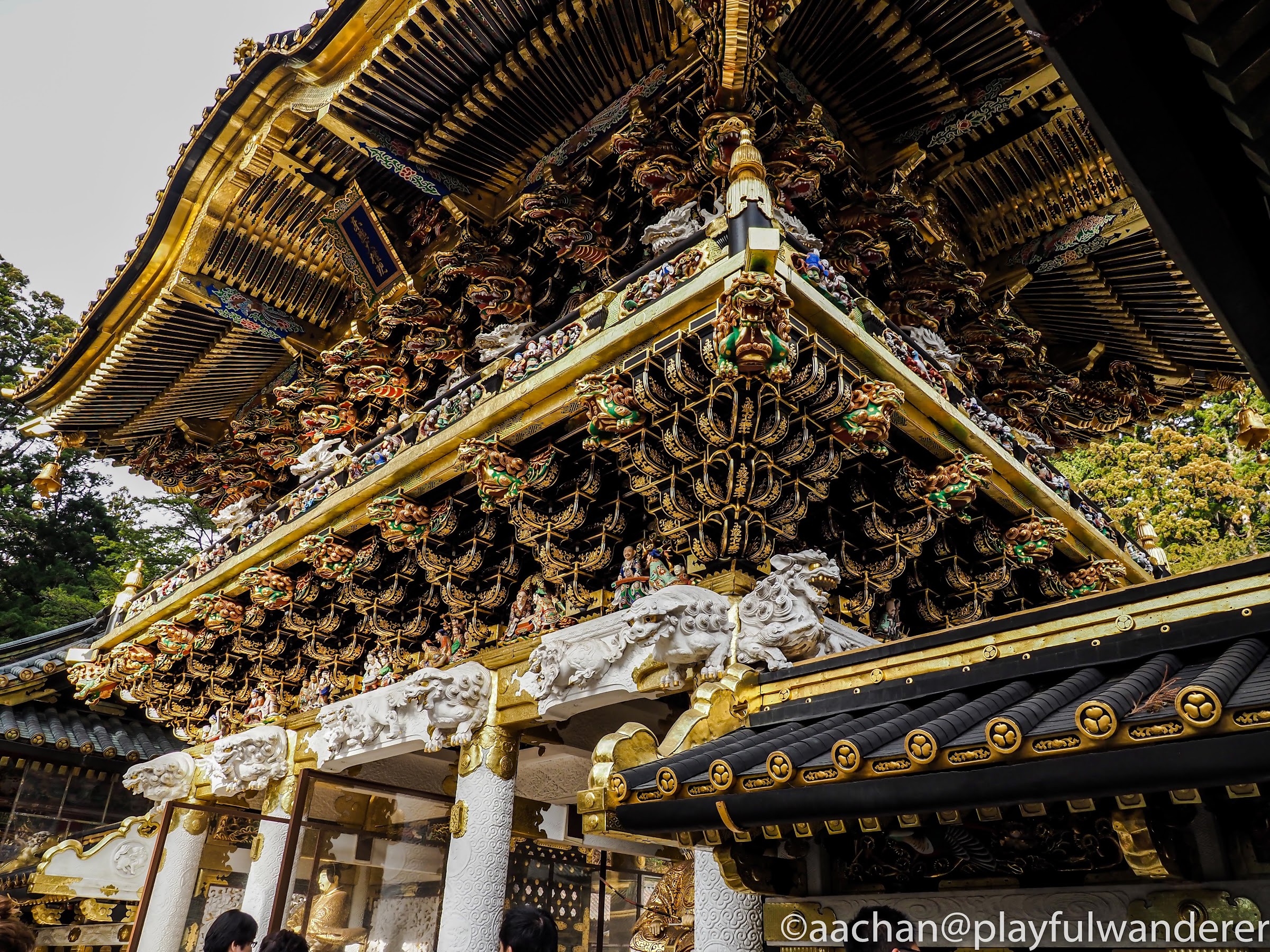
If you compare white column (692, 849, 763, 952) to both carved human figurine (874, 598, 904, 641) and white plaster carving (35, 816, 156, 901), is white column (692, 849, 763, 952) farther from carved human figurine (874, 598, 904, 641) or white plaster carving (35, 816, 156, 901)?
white plaster carving (35, 816, 156, 901)

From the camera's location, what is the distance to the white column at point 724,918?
4.51 meters

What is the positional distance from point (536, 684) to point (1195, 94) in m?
5.18

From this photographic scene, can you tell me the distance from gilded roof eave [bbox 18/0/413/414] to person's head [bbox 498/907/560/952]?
19.7 ft

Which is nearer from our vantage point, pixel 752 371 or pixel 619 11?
pixel 752 371

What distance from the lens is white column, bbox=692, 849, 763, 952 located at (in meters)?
4.51

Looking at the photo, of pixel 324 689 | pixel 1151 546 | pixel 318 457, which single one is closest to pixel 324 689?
pixel 324 689

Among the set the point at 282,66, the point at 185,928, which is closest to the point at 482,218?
the point at 282,66

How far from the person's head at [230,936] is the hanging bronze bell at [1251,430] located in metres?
7.56

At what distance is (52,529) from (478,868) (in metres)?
21.6

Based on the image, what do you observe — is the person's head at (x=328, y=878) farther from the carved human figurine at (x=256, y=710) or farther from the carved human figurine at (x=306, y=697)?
the carved human figurine at (x=256, y=710)

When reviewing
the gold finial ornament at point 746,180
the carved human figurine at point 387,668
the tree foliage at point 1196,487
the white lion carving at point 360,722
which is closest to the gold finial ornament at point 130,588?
the white lion carving at point 360,722

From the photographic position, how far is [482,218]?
8195 mm

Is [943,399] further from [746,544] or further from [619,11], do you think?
[619,11]

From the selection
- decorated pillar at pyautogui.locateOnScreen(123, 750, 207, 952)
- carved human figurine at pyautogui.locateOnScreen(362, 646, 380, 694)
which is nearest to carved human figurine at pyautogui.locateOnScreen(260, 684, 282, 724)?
decorated pillar at pyautogui.locateOnScreen(123, 750, 207, 952)
